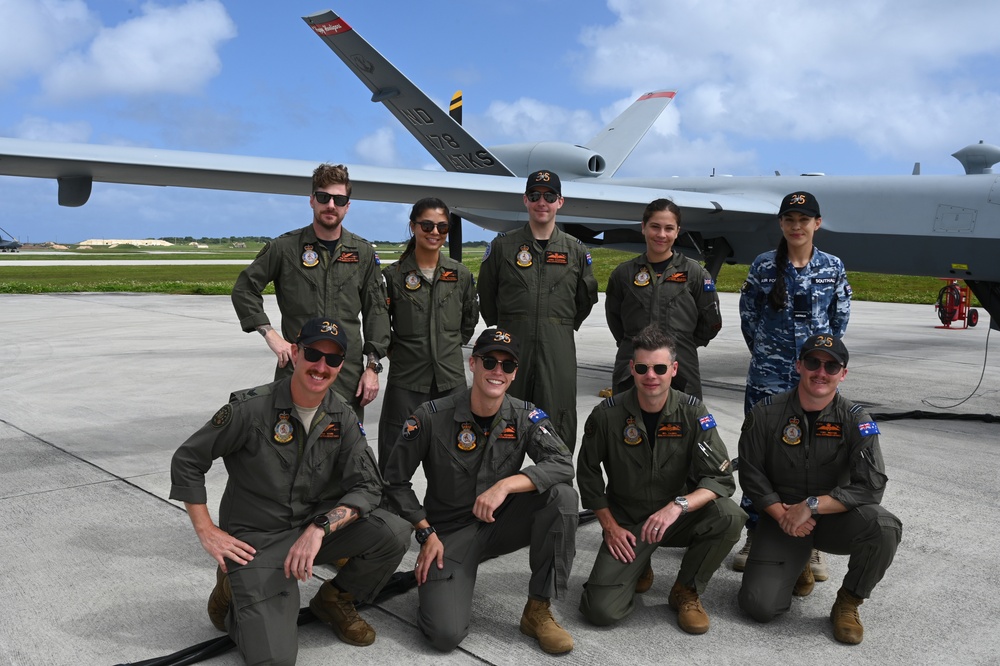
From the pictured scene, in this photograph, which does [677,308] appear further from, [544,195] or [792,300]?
[544,195]

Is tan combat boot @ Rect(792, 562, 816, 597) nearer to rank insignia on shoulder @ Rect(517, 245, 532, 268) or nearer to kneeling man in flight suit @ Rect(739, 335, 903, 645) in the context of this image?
kneeling man in flight suit @ Rect(739, 335, 903, 645)

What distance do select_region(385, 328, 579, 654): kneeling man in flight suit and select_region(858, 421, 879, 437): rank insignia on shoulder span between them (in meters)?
1.32

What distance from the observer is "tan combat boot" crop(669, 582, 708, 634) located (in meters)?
3.37

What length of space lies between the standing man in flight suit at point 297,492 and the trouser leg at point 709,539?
49.9 inches

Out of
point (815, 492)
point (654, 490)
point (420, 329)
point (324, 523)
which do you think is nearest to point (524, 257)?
point (420, 329)

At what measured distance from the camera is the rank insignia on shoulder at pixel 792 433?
12.1 ft

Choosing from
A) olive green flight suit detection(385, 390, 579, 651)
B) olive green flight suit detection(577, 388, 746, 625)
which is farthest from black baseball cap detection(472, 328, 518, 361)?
olive green flight suit detection(577, 388, 746, 625)

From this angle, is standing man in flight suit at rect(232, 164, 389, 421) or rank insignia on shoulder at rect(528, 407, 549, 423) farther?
standing man in flight suit at rect(232, 164, 389, 421)

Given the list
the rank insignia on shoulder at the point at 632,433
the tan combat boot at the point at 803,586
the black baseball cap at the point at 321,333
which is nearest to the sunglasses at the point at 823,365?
the rank insignia on shoulder at the point at 632,433

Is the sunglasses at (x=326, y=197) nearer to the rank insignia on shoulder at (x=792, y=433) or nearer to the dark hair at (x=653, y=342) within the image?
the dark hair at (x=653, y=342)

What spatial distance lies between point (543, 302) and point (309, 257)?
1.36 m

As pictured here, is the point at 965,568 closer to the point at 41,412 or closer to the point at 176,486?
the point at 176,486

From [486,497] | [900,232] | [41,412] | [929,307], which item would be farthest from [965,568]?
[929,307]

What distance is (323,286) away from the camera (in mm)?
4309
